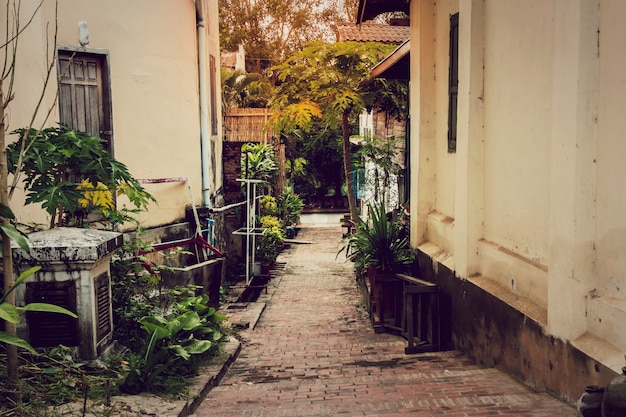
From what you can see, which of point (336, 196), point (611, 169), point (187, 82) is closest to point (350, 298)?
point (187, 82)

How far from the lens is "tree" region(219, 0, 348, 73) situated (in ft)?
103

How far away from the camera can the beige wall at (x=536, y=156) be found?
416 cm

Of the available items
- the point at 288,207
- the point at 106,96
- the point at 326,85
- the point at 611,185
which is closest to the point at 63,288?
the point at 611,185

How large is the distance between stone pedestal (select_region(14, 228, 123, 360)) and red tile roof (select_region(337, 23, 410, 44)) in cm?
1276

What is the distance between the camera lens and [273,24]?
1252 inches

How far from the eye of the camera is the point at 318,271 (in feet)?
47.1

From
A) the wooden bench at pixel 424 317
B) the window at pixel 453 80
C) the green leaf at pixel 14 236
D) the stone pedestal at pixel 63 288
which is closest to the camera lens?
the green leaf at pixel 14 236

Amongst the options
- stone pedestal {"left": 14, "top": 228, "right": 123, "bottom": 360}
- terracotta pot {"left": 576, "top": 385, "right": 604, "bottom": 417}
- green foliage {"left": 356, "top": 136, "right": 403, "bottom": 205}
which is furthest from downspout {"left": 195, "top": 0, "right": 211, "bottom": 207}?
terracotta pot {"left": 576, "top": 385, "right": 604, "bottom": 417}

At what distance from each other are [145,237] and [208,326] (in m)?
2.91

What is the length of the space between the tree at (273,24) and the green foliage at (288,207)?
12.3 metres

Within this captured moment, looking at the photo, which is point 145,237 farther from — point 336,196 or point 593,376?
point 336,196

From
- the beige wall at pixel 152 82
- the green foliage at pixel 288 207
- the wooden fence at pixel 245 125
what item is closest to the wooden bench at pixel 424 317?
the beige wall at pixel 152 82

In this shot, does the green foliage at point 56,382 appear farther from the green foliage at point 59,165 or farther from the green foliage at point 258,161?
the green foliage at point 258,161

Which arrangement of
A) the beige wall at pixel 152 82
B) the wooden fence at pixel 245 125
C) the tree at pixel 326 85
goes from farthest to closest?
the wooden fence at pixel 245 125 → the tree at pixel 326 85 → the beige wall at pixel 152 82
